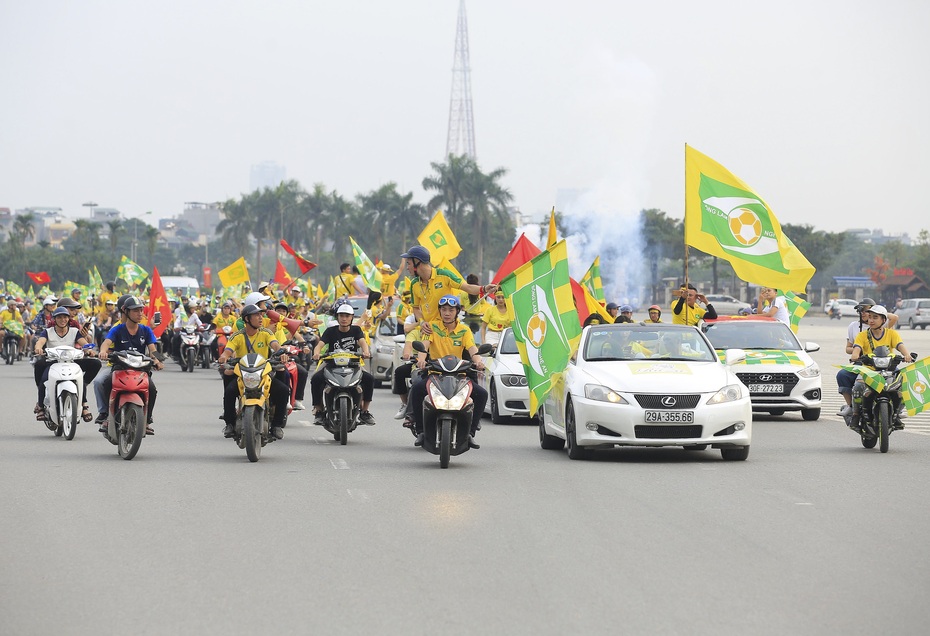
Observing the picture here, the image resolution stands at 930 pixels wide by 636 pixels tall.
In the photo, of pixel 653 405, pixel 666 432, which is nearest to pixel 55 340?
pixel 653 405

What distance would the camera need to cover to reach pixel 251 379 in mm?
13930

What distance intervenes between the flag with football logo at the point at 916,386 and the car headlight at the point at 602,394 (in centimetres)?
332

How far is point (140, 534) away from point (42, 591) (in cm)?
190

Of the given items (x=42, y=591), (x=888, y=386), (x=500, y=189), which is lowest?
(x=42, y=591)

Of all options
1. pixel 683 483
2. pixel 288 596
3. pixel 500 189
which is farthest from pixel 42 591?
pixel 500 189

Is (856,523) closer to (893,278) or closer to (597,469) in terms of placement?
(597,469)

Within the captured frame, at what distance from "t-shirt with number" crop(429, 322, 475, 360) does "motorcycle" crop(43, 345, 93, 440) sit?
4.52 meters

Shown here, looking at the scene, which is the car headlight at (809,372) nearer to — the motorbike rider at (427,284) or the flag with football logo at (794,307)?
the flag with football logo at (794,307)

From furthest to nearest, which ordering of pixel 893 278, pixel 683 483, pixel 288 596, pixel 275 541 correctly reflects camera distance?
pixel 893 278
pixel 683 483
pixel 275 541
pixel 288 596

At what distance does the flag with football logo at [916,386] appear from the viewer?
15.2 m

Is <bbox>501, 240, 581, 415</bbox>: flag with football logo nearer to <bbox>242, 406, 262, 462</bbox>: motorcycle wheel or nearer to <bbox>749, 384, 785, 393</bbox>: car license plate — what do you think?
<bbox>242, 406, 262, 462</bbox>: motorcycle wheel

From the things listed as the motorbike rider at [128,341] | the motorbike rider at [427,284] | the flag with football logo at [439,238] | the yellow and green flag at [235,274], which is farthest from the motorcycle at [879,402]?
the yellow and green flag at [235,274]

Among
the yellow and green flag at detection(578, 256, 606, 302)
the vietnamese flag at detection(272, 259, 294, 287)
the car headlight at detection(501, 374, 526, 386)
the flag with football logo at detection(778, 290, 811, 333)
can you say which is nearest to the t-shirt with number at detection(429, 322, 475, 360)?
the car headlight at detection(501, 374, 526, 386)

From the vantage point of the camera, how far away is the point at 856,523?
→ 9.97 m
